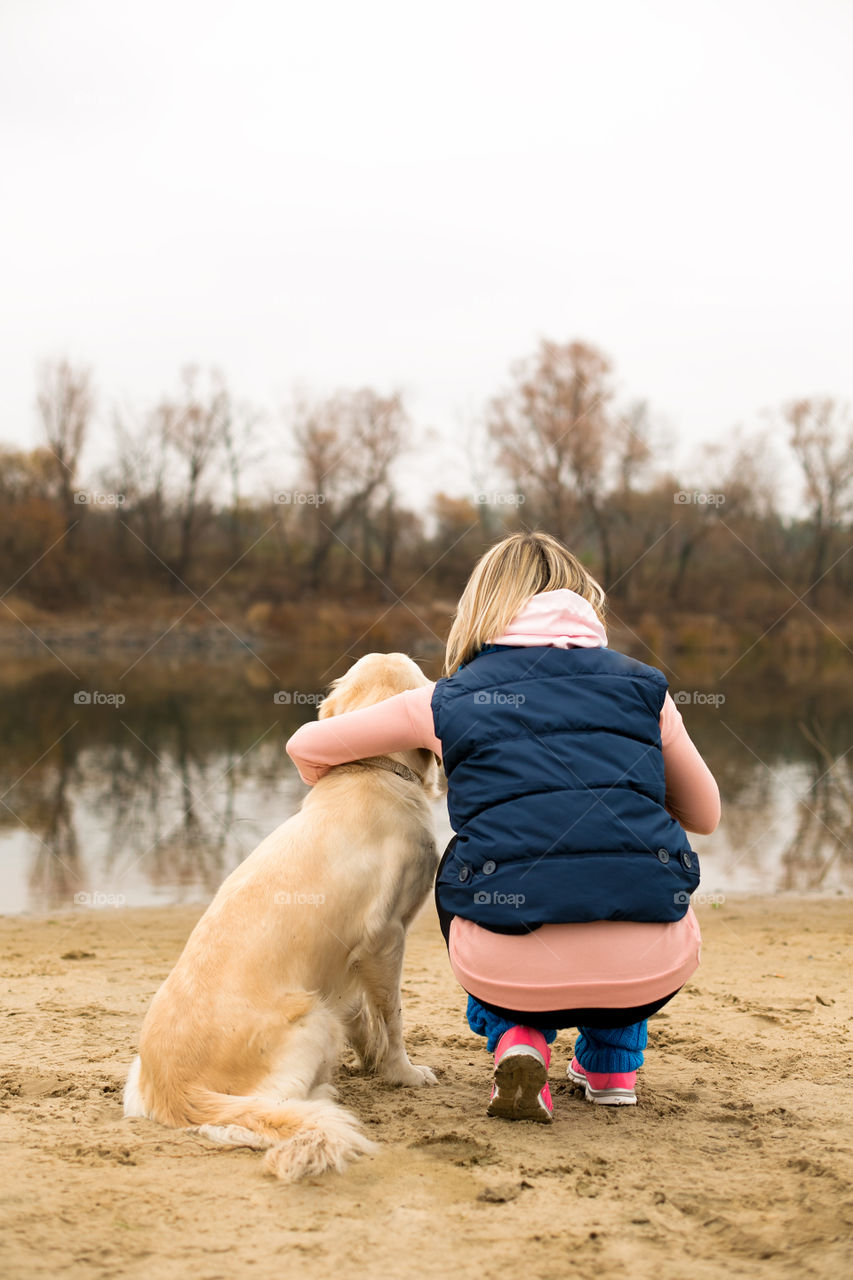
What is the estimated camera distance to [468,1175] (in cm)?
281

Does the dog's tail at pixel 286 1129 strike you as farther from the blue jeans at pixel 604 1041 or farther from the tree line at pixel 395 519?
the tree line at pixel 395 519

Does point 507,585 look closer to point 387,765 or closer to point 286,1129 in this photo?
point 387,765

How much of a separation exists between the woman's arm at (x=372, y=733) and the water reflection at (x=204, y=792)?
4.65 metres

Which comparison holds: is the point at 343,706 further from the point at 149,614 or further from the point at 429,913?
the point at 149,614

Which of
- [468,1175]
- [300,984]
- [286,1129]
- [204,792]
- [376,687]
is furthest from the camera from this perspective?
[204,792]

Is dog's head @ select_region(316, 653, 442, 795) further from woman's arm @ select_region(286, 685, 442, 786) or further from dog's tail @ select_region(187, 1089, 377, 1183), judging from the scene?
dog's tail @ select_region(187, 1089, 377, 1183)

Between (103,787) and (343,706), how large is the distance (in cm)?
909

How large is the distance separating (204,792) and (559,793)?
366 inches

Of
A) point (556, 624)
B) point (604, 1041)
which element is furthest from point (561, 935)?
point (556, 624)

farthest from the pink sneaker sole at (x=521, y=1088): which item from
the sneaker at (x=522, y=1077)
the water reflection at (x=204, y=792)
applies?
the water reflection at (x=204, y=792)

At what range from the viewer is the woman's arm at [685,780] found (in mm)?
3285

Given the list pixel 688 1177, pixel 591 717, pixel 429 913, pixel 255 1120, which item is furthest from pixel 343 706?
pixel 429 913

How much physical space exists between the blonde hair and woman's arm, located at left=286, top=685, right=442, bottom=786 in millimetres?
190

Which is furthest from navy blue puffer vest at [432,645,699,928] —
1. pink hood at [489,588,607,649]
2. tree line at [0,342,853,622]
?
tree line at [0,342,853,622]
